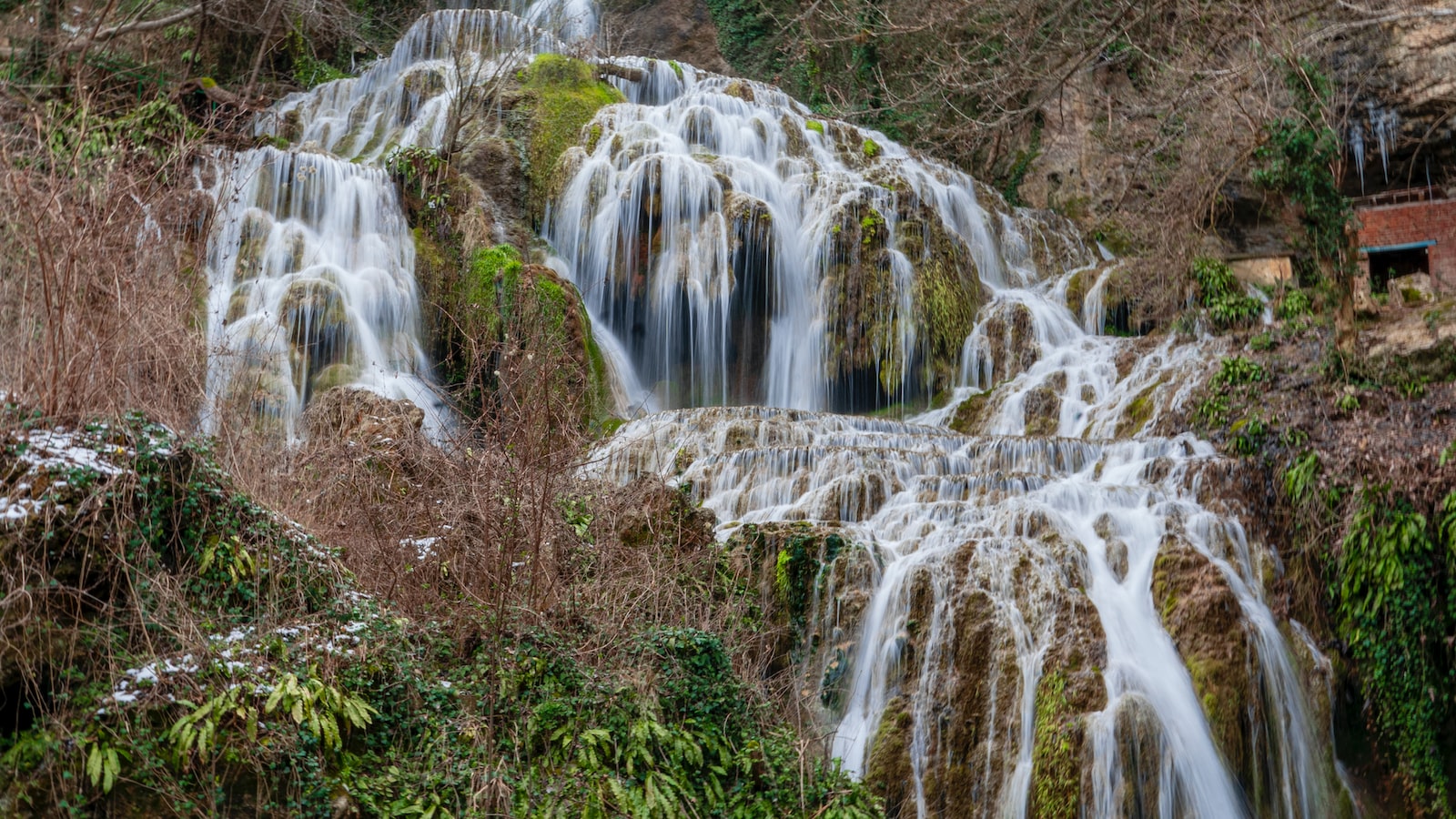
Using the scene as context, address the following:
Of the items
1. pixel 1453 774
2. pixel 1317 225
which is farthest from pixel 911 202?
pixel 1453 774

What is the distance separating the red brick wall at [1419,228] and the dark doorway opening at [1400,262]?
27 cm

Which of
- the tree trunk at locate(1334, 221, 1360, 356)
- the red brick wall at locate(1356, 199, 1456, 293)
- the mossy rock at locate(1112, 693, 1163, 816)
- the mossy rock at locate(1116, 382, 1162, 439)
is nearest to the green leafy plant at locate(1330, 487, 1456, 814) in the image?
the mossy rock at locate(1112, 693, 1163, 816)

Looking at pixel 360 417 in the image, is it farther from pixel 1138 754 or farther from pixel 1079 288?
pixel 1079 288

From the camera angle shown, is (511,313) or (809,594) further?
(511,313)

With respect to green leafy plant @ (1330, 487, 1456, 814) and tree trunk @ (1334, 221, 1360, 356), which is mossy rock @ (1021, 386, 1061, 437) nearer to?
tree trunk @ (1334, 221, 1360, 356)

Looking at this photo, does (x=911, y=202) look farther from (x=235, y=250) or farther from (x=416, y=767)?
(x=416, y=767)

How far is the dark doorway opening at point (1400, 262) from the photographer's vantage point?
66.3ft

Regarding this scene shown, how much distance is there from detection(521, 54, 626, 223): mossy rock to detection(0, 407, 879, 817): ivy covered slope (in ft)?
37.8

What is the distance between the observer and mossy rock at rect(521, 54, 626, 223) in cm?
1792

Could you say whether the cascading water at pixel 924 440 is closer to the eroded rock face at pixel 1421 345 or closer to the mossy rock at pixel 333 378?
the eroded rock face at pixel 1421 345

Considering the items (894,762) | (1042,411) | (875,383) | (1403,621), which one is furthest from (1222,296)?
(894,762)

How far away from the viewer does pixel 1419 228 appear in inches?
781

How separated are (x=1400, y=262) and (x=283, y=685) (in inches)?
868

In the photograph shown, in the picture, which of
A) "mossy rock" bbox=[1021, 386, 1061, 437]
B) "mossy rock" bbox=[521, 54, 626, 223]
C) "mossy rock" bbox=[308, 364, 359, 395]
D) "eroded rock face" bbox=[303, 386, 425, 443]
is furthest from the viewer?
"mossy rock" bbox=[521, 54, 626, 223]
